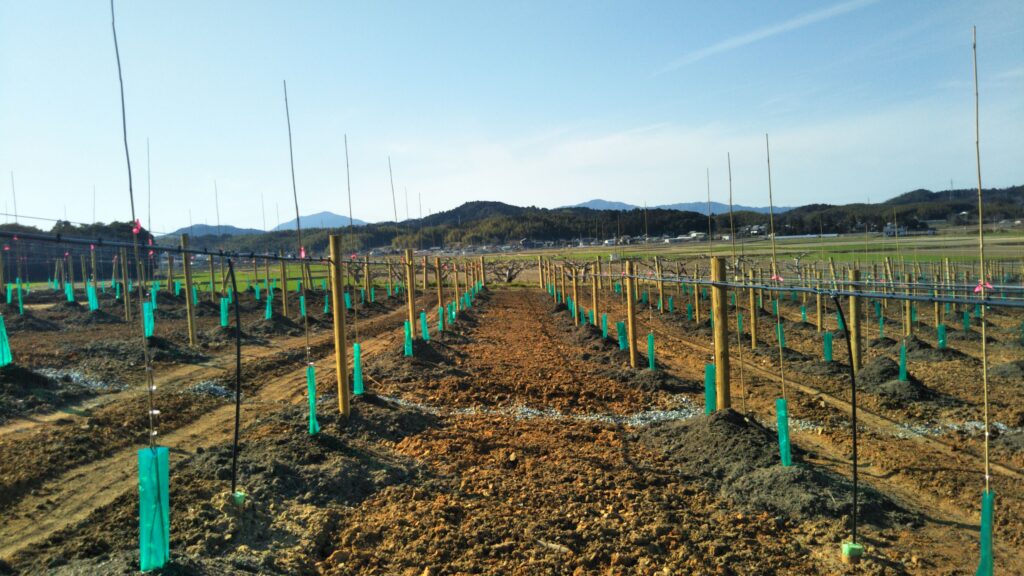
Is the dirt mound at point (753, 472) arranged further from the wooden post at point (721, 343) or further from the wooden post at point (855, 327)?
the wooden post at point (855, 327)

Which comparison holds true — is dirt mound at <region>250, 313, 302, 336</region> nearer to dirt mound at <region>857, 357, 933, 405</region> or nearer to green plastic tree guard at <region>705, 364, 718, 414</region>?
green plastic tree guard at <region>705, 364, 718, 414</region>

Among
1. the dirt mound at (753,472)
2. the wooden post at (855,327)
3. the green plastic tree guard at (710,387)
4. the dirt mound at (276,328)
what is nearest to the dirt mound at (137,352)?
the dirt mound at (276,328)

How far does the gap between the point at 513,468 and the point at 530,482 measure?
1.83ft

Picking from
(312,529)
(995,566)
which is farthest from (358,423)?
(995,566)

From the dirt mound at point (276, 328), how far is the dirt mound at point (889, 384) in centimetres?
1567

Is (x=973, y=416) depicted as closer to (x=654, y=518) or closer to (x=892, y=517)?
(x=892, y=517)

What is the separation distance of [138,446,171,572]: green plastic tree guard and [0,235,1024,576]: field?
208 mm

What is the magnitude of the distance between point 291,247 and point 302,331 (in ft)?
223

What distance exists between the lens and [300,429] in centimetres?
759

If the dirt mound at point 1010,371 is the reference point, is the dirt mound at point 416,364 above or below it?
above

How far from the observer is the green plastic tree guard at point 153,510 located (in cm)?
390

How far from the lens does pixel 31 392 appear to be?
10203 millimetres

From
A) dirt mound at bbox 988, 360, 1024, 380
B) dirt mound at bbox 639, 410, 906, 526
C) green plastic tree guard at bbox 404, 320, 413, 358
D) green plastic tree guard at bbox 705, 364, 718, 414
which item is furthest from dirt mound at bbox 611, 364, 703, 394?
dirt mound at bbox 988, 360, 1024, 380

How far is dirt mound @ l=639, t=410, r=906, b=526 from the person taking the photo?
5.58 meters
